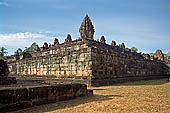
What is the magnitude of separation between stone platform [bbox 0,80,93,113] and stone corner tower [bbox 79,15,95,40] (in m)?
20.0

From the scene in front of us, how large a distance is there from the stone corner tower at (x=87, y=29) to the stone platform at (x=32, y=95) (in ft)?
65.6

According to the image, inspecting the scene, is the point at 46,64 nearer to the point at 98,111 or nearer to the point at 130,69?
the point at 130,69

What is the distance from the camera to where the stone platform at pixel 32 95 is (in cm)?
378

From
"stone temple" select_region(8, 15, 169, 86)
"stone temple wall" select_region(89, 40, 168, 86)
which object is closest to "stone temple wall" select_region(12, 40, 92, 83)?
"stone temple" select_region(8, 15, 169, 86)

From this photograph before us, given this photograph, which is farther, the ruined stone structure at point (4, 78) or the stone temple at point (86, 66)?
the stone temple at point (86, 66)

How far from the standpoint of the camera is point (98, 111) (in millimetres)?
3865

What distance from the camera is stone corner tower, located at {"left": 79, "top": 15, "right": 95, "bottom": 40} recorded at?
82.8ft

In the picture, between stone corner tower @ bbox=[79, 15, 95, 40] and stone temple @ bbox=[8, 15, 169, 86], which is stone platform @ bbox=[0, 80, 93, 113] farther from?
stone corner tower @ bbox=[79, 15, 95, 40]

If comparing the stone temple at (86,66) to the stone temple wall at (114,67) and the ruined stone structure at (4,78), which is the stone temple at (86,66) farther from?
the ruined stone structure at (4,78)

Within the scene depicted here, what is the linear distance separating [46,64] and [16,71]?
243 inches

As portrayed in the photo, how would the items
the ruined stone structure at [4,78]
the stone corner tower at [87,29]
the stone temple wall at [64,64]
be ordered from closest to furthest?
the ruined stone structure at [4,78]
the stone temple wall at [64,64]
the stone corner tower at [87,29]

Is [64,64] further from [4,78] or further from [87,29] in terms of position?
[87,29]

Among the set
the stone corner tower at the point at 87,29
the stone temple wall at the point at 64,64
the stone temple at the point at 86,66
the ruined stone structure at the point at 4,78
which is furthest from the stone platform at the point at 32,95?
the stone corner tower at the point at 87,29

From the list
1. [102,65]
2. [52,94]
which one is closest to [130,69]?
[102,65]
